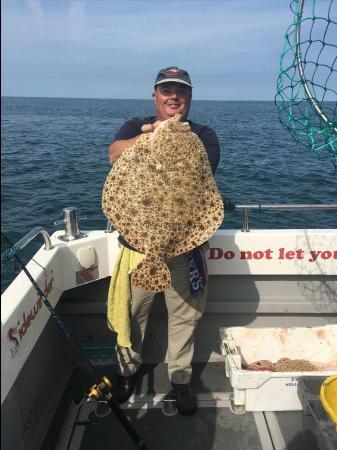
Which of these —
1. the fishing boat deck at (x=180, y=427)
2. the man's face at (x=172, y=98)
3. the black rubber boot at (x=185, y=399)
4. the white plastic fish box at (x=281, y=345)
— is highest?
the man's face at (x=172, y=98)

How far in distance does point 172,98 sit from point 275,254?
5.91 ft

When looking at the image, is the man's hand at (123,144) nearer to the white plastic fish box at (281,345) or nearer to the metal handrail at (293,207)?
the metal handrail at (293,207)

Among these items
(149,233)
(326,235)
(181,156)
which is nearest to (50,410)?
(149,233)

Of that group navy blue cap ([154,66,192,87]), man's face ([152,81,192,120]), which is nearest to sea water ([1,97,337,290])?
man's face ([152,81,192,120])

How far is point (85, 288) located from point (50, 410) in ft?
3.75

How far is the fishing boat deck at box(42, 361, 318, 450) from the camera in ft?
10.9

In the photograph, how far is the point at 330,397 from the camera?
2873mm

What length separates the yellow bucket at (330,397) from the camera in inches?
107

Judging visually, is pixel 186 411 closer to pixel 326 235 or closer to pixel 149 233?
pixel 149 233

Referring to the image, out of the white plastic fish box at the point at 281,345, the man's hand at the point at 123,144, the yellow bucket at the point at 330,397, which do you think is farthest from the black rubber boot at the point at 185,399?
the man's hand at the point at 123,144

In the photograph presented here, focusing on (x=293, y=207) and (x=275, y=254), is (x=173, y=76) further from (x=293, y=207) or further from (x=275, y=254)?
(x=275, y=254)

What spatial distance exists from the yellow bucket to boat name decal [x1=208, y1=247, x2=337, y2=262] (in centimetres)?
123

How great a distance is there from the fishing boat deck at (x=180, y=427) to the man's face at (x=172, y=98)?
252cm

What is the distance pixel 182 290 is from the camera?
11.2 feet
